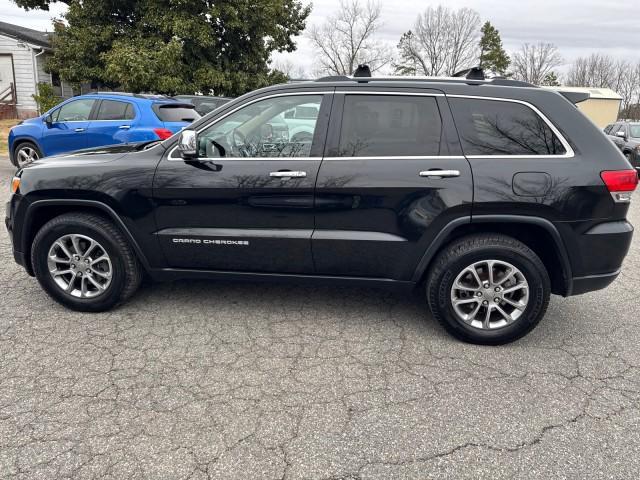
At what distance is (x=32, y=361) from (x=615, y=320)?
14.0 feet

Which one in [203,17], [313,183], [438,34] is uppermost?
[438,34]

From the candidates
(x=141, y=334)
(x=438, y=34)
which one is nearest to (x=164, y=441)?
(x=141, y=334)

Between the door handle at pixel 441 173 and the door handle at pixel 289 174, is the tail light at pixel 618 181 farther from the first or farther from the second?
the door handle at pixel 289 174

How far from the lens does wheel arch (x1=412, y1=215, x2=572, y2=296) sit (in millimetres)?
3166

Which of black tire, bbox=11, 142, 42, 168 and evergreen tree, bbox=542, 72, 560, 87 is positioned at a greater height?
evergreen tree, bbox=542, 72, 560, 87

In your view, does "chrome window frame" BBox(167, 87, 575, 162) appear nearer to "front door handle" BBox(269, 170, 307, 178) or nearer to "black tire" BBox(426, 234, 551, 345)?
"front door handle" BBox(269, 170, 307, 178)

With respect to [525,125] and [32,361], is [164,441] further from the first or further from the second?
[525,125]

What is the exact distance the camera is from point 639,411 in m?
2.66

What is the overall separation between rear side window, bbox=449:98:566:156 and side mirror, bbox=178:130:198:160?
1.78 m

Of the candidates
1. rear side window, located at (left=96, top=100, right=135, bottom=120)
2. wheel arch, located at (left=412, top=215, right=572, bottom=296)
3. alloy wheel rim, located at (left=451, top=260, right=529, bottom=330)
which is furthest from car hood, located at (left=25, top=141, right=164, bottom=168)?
rear side window, located at (left=96, top=100, right=135, bottom=120)

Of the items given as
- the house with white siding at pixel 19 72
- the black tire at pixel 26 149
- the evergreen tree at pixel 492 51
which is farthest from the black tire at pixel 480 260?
the evergreen tree at pixel 492 51

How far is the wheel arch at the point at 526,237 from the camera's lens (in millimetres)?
3166

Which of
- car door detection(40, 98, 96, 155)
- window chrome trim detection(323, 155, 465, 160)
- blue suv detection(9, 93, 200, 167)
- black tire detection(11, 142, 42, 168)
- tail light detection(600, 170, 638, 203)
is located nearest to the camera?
tail light detection(600, 170, 638, 203)

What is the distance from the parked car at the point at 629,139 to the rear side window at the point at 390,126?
1150 centimetres
